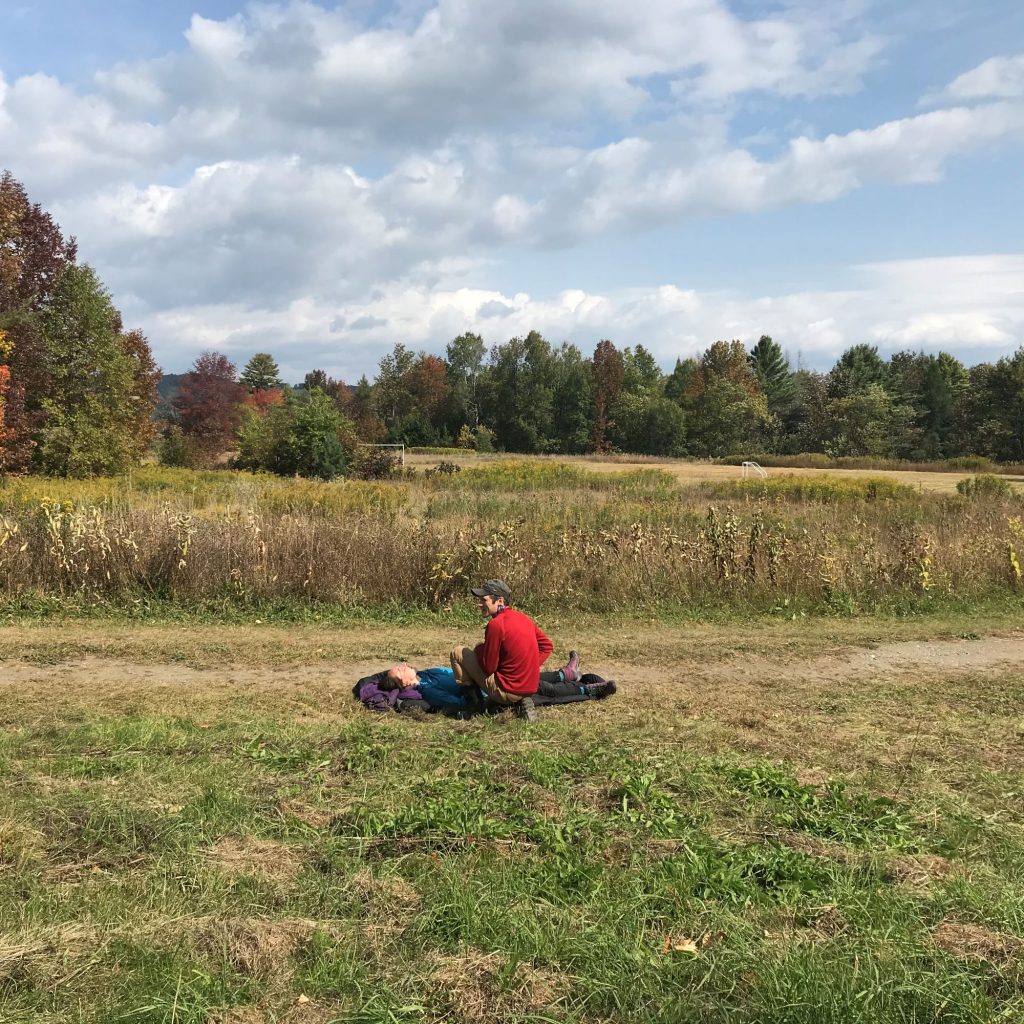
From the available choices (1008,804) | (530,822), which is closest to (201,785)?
(530,822)

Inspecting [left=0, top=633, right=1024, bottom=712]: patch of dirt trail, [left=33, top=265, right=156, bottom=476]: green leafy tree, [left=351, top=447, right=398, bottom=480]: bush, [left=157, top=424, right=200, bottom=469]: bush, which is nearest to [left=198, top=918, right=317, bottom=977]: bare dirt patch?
[left=0, top=633, right=1024, bottom=712]: patch of dirt trail

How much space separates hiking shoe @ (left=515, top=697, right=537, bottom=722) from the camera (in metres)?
6.59

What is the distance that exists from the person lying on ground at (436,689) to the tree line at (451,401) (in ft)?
74.3

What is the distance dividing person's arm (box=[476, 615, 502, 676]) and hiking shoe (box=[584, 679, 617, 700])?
101 centimetres

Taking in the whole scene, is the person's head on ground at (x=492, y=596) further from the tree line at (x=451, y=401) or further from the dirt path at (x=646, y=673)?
the tree line at (x=451, y=401)

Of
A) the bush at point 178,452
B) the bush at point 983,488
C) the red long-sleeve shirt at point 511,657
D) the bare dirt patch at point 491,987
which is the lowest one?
the bare dirt patch at point 491,987

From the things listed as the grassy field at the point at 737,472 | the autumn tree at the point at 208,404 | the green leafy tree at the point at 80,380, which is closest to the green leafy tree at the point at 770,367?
the grassy field at the point at 737,472

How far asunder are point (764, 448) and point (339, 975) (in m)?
71.9

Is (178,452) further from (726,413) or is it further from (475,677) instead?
(726,413)

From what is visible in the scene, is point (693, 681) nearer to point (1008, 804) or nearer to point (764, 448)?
point (1008, 804)

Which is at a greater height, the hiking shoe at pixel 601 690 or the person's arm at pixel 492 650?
the person's arm at pixel 492 650

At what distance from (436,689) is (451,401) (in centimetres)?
7775

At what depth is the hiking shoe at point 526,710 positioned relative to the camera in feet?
21.6

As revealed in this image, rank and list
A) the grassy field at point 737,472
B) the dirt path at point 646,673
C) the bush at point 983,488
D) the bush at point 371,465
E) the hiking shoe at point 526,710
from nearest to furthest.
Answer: the hiking shoe at point 526,710 < the dirt path at point 646,673 < the bush at point 983,488 < the bush at point 371,465 < the grassy field at point 737,472
